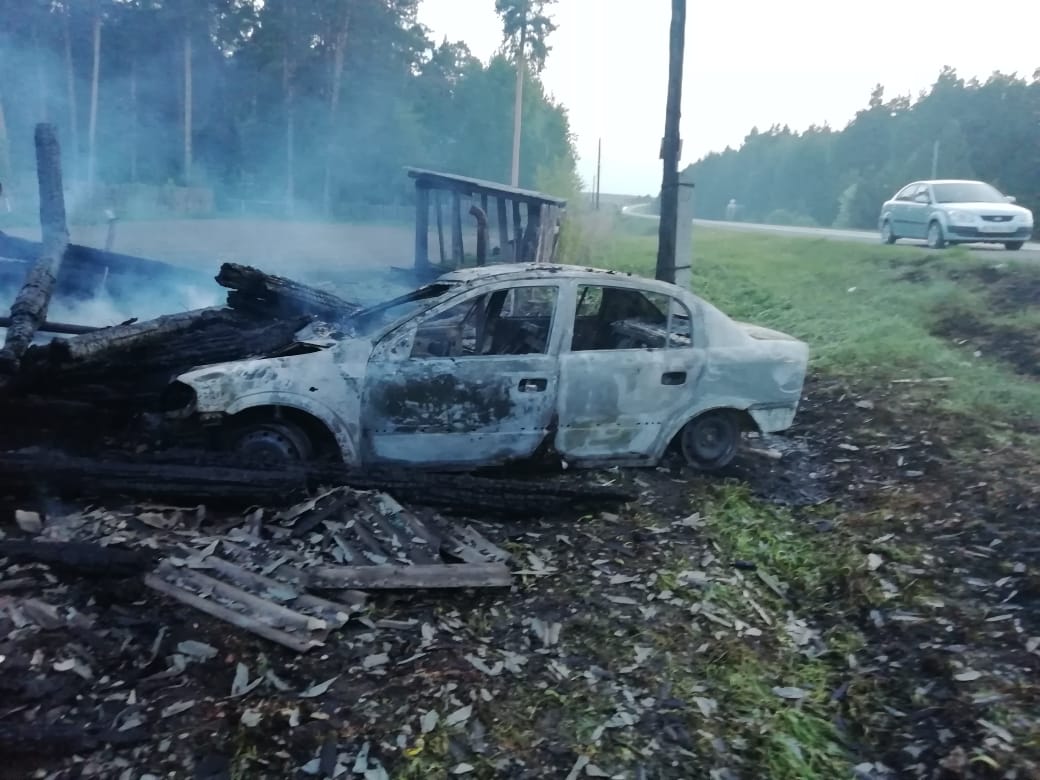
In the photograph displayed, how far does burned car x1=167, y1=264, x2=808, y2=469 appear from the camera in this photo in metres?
5.59

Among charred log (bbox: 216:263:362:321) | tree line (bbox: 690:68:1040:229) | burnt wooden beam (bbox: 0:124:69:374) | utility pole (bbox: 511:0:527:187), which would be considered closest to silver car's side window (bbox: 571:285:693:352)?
charred log (bbox: 216:263:362:321)

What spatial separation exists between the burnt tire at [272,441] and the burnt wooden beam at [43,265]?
173 centimetres

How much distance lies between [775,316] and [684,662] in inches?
409

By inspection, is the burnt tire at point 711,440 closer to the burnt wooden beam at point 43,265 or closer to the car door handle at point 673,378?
the car door handle at point 673,378

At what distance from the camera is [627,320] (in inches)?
265

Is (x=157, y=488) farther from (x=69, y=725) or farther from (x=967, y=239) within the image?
(x=967, y=239)

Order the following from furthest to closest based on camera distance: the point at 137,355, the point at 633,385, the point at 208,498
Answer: the point at 137,355, the point at 633,385, the point at 208,498

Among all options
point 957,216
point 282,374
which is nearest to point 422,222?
point 282,374

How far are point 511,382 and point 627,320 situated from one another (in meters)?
1.41

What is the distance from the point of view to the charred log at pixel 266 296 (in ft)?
23.9

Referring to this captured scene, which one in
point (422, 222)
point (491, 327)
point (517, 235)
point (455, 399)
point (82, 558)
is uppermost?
point (422, 222)

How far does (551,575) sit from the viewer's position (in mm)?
4887

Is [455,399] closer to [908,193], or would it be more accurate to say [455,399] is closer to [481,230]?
[481,230]

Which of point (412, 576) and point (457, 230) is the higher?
point (457, 230)
